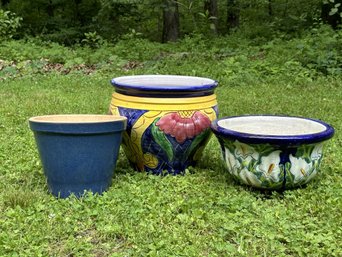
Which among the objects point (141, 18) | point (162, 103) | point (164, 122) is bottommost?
point (141, 18)

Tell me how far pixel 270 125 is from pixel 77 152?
150 centimetres

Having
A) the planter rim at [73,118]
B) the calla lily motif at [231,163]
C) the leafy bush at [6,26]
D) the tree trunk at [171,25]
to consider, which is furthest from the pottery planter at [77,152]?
the tree trunk at [171,25]

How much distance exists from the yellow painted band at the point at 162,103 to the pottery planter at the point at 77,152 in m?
0.29

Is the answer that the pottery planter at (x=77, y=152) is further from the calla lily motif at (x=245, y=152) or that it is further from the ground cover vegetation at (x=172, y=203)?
the calla lily motif at (x=245, y=152)

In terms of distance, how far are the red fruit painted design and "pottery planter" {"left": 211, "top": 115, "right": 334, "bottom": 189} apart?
7.4 inches

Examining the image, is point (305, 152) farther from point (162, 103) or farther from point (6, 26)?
point (6, 26)

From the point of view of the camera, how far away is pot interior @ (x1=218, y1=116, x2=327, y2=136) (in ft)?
12.2

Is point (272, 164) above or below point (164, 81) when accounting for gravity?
below

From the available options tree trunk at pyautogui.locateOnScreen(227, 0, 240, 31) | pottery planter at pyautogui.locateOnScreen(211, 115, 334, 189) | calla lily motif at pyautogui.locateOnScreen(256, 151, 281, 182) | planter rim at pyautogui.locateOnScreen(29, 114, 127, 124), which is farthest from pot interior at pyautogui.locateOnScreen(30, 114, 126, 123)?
tree trunk at pyautogui.locateOnScreen(227, 0, 240, 31)

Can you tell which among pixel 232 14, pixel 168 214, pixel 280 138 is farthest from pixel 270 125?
pixel 232 14

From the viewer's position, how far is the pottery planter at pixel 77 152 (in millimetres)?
3100

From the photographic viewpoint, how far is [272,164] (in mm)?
3174

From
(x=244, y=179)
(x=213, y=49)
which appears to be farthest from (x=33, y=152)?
(x=213, y=49)

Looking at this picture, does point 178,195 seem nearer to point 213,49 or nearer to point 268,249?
point 268,249
